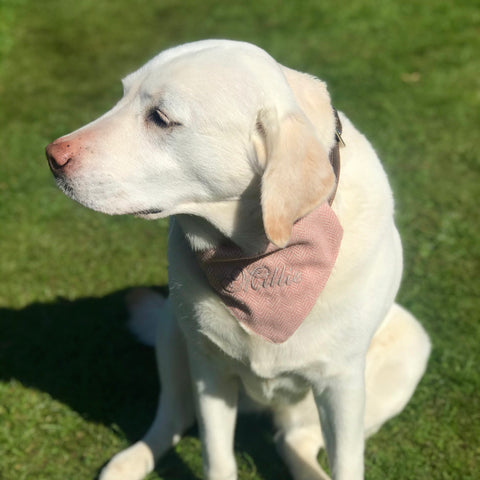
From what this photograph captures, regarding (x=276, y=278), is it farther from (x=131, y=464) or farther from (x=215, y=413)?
(x=131, y=464)

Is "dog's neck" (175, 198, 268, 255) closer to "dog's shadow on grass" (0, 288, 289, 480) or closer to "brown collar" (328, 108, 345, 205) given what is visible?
"brown collar" (328, 108, 345, 205)

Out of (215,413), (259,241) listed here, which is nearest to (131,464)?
(215,413)

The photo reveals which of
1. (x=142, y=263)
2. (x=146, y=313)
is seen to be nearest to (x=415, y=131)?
(x=142, y=263)

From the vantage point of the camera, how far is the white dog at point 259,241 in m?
2.01

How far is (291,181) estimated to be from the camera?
6.29ft

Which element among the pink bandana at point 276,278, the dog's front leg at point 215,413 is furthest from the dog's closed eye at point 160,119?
the dog's front leg at point 215,413

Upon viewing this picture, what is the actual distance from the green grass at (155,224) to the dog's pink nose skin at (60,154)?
1.57 meters

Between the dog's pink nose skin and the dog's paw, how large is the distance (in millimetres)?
1429

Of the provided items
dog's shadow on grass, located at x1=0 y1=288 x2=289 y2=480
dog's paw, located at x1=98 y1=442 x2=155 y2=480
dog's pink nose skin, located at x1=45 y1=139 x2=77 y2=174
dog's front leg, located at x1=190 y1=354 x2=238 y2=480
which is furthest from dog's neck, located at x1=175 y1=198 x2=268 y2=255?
dog's shadow on grass, located at x1=0 y1=288 x2=289 y2=480

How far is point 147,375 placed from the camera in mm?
3596

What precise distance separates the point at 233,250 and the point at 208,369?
54 cm

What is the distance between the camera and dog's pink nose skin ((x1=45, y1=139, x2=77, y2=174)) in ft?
6.72

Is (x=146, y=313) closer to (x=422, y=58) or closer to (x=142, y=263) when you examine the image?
(x=142, y=263)

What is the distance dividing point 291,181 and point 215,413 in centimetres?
111
